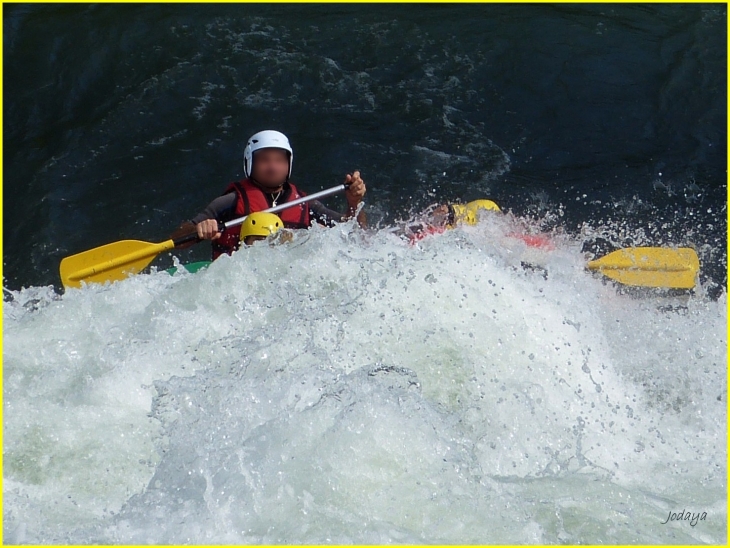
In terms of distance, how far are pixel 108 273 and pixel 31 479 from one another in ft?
6.78

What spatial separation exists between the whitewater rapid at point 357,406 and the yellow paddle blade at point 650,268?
0.62 meters

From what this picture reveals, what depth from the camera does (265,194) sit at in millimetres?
5449

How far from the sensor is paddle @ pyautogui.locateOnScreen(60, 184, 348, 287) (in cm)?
500

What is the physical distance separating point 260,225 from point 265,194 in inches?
25.2

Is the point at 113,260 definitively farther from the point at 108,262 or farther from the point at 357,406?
the point at 357,406

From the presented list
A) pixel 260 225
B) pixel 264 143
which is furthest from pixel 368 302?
pixel 264 143

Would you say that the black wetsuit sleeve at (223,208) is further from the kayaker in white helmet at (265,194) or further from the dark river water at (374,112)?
the dark river water at (374,112)

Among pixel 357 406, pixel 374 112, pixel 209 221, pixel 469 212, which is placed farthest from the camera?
pixel 374 112

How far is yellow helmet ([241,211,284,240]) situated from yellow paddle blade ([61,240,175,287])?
50 centimetres

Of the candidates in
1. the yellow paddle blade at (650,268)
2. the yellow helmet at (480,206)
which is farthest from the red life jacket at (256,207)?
the yellow paddle blade at (650,268)

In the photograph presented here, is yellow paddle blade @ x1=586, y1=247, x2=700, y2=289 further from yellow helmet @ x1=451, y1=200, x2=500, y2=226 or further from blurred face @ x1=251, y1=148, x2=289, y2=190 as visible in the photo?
blurred face @ x1=251, y1=148, x2=289, y2=190

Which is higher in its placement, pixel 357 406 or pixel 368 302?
pixel 368 302

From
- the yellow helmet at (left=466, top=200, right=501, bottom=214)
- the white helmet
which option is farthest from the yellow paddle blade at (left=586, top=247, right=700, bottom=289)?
the white helmet

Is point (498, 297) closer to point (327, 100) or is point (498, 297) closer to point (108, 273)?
point (108, 273)
